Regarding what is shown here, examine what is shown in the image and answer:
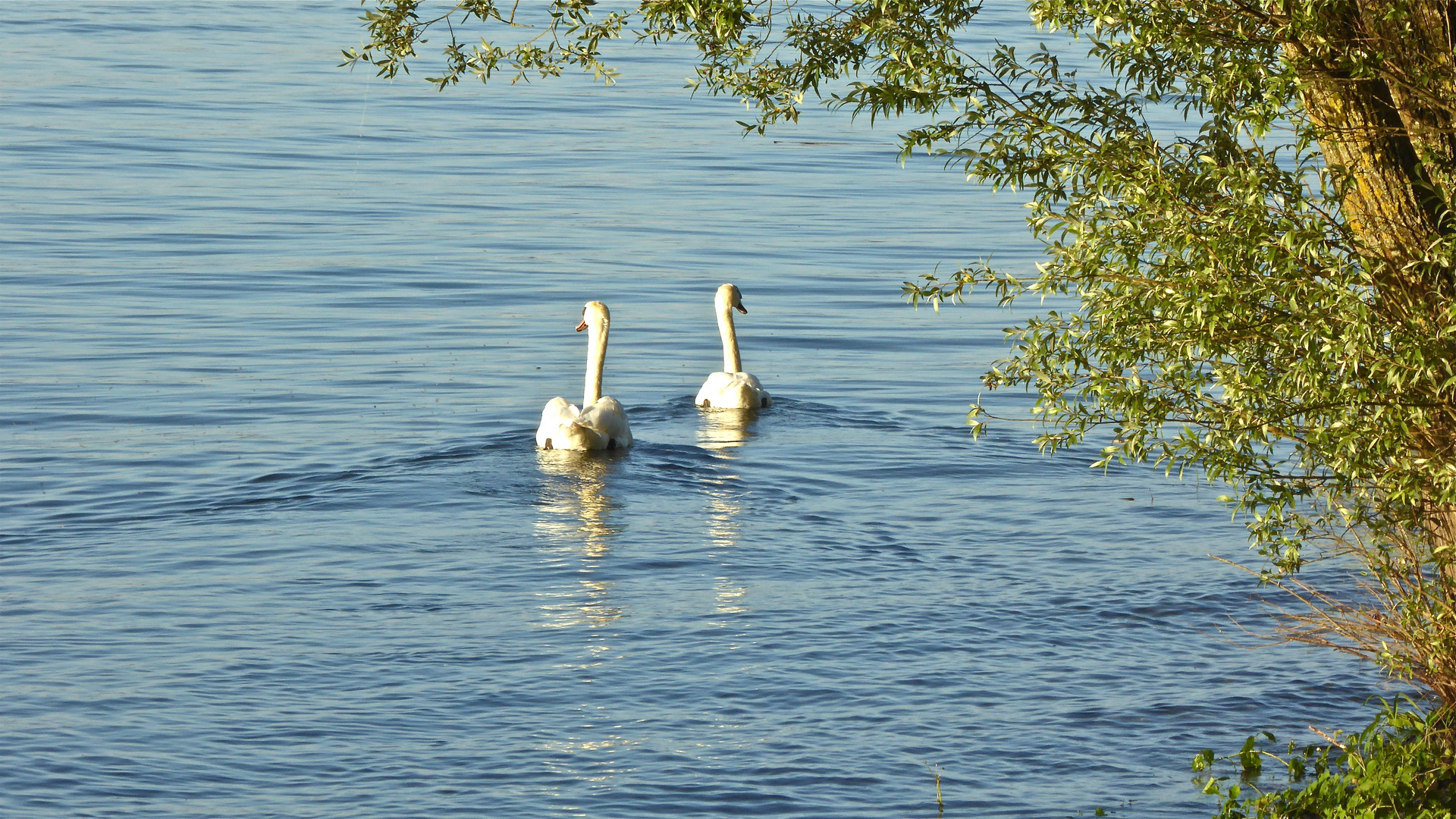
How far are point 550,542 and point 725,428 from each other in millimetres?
4474

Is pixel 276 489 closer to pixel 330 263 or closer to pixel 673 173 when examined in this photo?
pixel 330 263

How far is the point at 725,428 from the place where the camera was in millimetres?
19156

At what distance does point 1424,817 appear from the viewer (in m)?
8.91

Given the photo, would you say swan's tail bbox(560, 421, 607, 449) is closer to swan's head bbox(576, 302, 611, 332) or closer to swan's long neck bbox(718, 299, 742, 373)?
swan's head bbox(576, 302, 611, 332)

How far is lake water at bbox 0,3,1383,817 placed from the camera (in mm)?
10594

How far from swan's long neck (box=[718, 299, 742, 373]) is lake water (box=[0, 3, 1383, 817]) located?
57cm

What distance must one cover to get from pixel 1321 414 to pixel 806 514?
759 centimetres

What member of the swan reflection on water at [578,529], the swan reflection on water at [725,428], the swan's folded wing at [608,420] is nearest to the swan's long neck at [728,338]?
the swan reflection on water at [725,428]

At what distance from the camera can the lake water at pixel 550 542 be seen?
1059cm

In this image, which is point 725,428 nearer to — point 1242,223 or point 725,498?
point 725,498

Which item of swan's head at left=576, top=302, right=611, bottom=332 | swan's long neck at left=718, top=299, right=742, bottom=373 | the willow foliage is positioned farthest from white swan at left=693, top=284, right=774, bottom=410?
the willow foliage

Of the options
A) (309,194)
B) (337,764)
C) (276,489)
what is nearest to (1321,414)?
(337,764)

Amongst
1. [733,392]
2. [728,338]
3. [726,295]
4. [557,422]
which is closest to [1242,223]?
[557,422]

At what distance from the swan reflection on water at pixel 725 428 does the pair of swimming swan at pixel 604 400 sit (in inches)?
3.9
